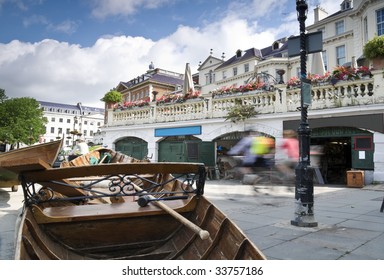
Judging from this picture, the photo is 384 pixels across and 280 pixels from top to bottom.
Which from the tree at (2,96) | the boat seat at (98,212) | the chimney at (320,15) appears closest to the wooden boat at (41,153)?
the boat seat at (98,212)

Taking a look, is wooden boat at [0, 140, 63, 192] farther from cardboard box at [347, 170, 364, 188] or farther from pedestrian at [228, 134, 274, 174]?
cardboard box at [347, 170, 364, 188]

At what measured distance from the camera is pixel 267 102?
42.9ft

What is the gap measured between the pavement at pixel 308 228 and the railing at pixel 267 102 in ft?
14.1

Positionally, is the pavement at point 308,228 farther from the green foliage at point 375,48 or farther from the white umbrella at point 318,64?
the white umbrella at point 318,64

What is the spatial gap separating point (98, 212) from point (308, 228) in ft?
11.0

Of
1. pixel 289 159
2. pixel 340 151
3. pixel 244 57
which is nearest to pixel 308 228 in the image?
pixel 289 159

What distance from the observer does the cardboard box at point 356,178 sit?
10750 mm

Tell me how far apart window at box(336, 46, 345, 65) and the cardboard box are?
19.5 metres

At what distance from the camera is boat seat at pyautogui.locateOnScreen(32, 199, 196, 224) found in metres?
2.75

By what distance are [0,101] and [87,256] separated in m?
3.46

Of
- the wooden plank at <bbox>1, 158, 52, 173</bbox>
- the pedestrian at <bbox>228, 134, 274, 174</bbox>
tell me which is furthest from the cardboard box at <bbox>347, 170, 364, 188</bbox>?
the wooden plank at <bbox>1, 158, 52, 173</bbox>

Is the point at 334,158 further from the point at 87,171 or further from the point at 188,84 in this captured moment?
the point at 87,171
